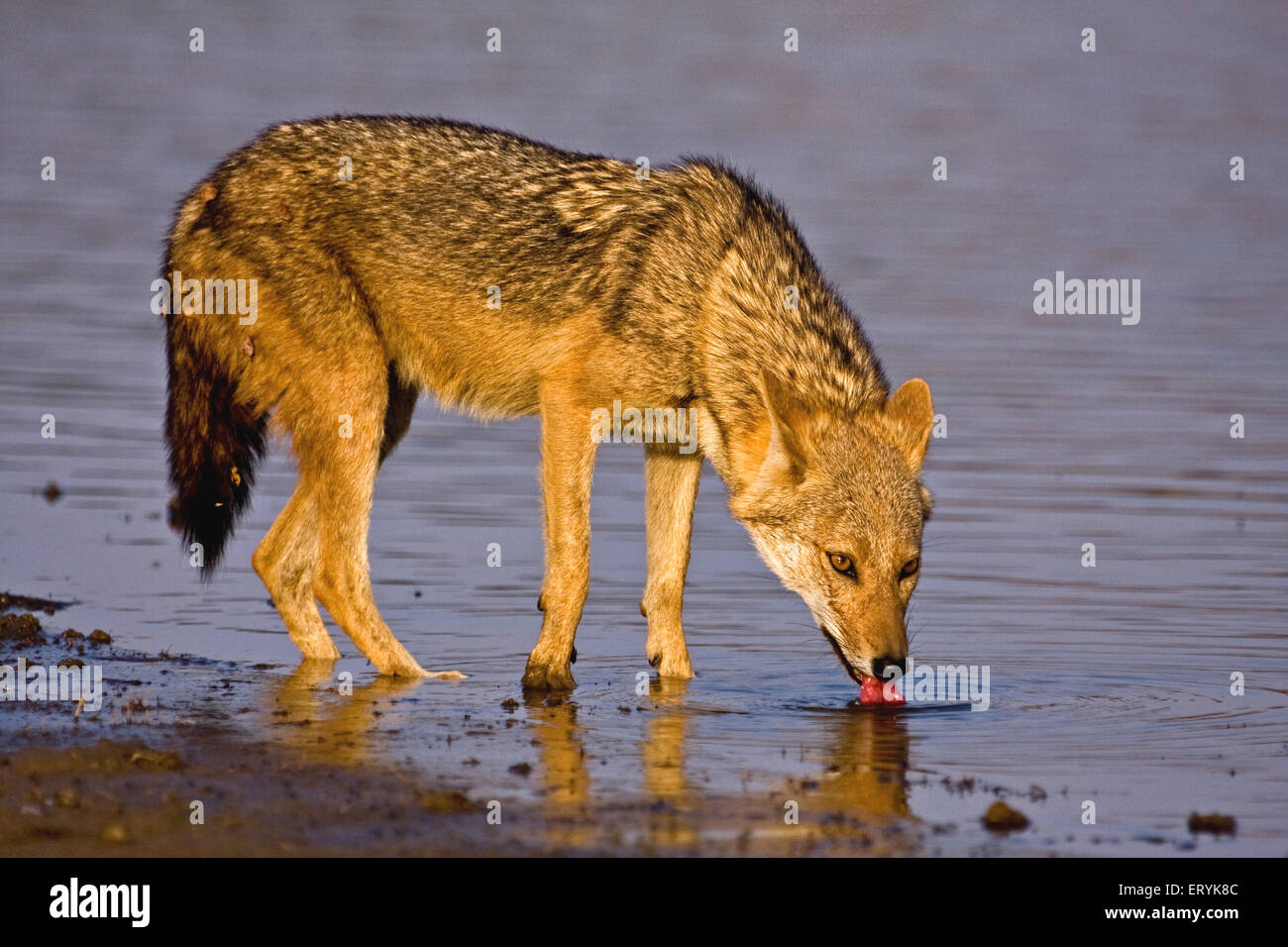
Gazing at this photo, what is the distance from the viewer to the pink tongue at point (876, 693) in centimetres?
867

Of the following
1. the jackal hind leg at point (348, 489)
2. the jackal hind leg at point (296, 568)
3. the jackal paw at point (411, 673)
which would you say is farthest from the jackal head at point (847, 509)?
the jackal hind leg at point (296, 568)

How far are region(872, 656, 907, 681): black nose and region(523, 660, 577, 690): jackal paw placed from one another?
1.54 meters

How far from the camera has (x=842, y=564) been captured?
28.3 feet

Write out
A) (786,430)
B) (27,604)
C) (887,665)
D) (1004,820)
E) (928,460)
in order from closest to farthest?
1. (1004,820)
2. (887,665)
3. (786,430)
4. (27,604)
5. (928,460)

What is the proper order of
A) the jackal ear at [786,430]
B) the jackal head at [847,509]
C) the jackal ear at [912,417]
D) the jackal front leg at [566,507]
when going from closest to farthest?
the jackal head at [847,509] < the jackal ear at [786,430] < the jackal ear at [912,417] < the jackal front leg at [566,507]

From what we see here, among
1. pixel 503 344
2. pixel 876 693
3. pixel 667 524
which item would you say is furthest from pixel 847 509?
pixel 503 344

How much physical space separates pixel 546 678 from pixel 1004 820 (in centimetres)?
291

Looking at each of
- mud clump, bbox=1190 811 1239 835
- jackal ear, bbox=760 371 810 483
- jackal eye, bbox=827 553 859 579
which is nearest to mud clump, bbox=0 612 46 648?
jackal ear, bbox=760 371 810 483

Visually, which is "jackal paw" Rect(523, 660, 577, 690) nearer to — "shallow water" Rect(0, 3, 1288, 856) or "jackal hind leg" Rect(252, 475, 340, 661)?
"shallow water" Rect(0, 3, 1288, 856)

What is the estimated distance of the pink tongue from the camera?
28.5ft

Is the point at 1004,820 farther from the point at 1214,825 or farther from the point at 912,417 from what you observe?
the point at 912,417

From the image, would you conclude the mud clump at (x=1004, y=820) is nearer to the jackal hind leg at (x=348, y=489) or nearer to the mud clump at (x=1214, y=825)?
the mud clump at (x=1214, y=825)

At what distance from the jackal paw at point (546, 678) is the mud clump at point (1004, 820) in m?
2.77

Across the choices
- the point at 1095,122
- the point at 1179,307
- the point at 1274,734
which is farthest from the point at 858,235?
the point at 1274,734
